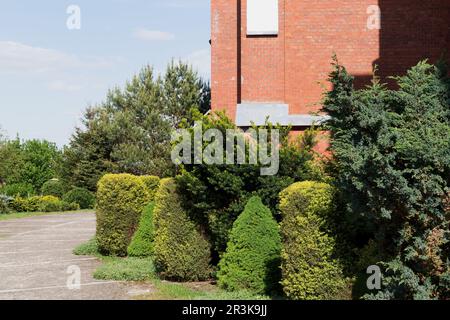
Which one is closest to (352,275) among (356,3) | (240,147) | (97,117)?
(240,147)

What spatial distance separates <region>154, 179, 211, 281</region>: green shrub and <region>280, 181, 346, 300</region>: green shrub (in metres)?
2.96

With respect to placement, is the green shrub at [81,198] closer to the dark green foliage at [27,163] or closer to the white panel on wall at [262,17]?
the dark green foliage at [27,163]

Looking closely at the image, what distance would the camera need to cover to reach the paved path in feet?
29.0

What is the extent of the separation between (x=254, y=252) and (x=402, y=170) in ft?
11.2

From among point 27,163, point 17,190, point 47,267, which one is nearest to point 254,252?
point 47,267

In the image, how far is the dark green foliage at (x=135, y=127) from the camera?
38.0 meters

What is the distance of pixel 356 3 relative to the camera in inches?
551

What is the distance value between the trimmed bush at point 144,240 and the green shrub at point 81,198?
25492 millimetres

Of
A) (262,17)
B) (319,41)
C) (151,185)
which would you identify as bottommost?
(151,185)

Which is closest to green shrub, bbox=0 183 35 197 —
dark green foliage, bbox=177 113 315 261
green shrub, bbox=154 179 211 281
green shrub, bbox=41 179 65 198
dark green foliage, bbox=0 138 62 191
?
green shrub, bbox=41 179 65 198

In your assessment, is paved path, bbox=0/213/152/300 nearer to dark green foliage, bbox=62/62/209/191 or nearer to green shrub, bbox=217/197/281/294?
green shrub, bbox=217/197/281/294

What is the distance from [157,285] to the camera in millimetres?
9398

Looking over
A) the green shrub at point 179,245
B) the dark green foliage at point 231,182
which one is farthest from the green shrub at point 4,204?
the dark green foliage at point 231,182

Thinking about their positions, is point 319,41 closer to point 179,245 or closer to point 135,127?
point 179,245
